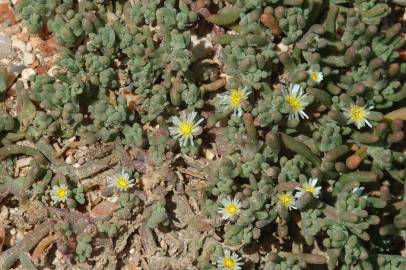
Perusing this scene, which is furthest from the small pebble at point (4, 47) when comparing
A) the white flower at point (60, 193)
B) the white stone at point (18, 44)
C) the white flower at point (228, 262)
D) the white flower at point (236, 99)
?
the white flower at point (228, 262)

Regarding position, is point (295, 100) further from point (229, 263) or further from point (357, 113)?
point (229, 263)

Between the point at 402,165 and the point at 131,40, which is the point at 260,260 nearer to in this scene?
the point at 402,165

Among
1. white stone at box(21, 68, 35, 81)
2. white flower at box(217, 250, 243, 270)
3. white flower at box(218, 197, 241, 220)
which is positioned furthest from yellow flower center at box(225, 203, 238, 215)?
white stone at box(21, 68, 35, 81)

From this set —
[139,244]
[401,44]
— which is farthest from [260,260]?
[401,44]

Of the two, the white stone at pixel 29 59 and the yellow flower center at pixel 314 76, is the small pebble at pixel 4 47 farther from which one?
the yellow flower center at pixel 314 76

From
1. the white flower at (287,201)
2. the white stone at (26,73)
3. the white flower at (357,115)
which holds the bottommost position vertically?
the white flower at (287,201)

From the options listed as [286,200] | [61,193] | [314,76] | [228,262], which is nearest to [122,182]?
[61,193]
